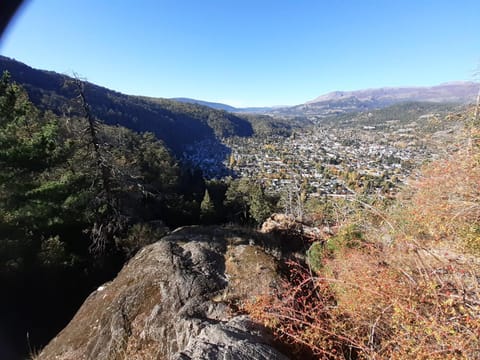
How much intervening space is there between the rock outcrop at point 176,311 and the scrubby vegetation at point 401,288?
0.59 meters

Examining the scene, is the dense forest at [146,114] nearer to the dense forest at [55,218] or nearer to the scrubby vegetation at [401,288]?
the dense forest at [55,218]

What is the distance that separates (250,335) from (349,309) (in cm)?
183

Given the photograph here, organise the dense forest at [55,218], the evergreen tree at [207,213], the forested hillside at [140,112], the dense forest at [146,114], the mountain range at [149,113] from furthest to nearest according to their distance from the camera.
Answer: the mountain range at [149,113] < the forested hillside at [140,112] < the dense forest at [146,114] < the evergreen tree at [207,213] < the dense forest at [55,218]

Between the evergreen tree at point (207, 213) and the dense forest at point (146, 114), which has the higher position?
the dense forest at point (146, 114)

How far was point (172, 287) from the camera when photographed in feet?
15.9

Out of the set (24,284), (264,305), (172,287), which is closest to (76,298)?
(24,284)

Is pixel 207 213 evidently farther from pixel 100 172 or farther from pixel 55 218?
pixel 100 172

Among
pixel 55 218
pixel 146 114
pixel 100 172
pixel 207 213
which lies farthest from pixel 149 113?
pixel 100 172

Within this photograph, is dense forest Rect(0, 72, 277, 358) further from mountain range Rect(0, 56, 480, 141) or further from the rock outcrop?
mountain range Rect(0, 56, 480, 141)

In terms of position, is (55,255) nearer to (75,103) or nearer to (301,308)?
(75,103)

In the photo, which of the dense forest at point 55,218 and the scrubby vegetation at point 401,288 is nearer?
the scrubby vegetation at point 401,288

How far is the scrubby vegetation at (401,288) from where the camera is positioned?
2.81 m

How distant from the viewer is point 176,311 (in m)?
4.30

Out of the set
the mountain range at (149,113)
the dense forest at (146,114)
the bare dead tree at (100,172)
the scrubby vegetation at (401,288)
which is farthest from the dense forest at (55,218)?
the mountain range at (149,113)
